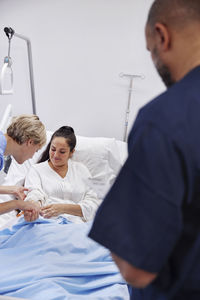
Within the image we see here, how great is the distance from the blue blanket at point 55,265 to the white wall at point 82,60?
1378 millimetres

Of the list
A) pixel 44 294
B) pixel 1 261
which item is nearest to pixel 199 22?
pixel 44 294

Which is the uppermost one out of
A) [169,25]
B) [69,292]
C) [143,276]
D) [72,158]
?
[169,25]

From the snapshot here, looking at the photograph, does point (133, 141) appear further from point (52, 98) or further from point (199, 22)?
point (52, 98)

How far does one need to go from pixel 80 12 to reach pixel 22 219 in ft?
6.34

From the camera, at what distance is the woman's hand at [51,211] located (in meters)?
1.67

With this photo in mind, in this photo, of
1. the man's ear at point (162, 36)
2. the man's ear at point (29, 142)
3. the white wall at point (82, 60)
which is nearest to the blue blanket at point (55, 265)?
the man's ear at point (29, 142)

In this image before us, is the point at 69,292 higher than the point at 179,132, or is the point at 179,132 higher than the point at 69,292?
the point at 179,132

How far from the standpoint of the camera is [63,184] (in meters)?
1.97

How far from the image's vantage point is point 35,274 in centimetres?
120

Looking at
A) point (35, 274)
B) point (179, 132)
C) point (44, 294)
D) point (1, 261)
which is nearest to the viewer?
point (179, 132)

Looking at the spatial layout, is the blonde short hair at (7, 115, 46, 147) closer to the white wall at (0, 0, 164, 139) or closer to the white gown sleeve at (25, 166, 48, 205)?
the white gown sleeve at (25, 166, 48, 205)

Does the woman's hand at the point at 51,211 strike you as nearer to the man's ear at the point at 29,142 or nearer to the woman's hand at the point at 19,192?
the woman's hand at the point at 19,192

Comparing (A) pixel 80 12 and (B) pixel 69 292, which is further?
(A) pixel 80 12

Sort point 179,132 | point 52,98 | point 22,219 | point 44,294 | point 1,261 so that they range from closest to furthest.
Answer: point 179,132 < point 44,294 < point 1,261 < point 22,219 < point 52,98
